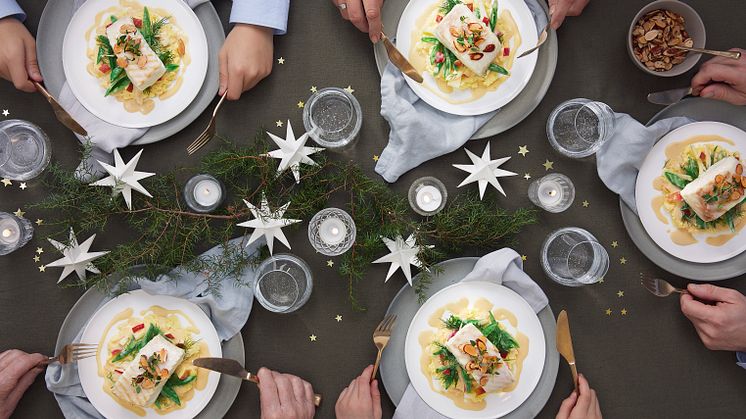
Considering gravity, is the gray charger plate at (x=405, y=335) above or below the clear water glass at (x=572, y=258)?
below

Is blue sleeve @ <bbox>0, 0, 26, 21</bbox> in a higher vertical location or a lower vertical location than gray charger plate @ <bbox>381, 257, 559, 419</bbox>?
higher

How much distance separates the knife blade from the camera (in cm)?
128

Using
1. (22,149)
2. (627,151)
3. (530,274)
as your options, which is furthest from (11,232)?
(627,151)

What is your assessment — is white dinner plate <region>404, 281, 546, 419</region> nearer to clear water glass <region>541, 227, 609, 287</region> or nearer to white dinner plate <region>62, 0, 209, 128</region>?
clear water glass <region>541, 227, 609, 287</region>

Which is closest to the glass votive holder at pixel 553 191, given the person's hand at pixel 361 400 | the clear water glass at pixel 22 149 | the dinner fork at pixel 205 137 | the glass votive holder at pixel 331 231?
the glass votive holder at pixel 331 231

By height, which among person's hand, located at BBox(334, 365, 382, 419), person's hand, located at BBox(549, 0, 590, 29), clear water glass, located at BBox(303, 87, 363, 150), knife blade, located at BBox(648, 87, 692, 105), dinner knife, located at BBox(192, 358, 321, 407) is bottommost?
person's hand, located at BBox(334, 365, 382, 419)

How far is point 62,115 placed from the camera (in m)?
1.22

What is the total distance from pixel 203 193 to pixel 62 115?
0.38 metres

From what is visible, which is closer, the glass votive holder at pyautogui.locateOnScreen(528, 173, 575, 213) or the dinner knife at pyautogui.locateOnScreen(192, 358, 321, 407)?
the dinner knife at pyautogui.locateOnScreen(192, 358, 321, 407)

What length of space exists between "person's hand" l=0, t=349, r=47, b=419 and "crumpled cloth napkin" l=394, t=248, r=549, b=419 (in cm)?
96

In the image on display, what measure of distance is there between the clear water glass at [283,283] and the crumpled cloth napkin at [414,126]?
0.34 metres

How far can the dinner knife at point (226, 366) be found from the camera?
1215 mm

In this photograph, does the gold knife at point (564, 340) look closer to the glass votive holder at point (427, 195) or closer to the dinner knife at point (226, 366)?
the glass votive holder at point (427, 195)

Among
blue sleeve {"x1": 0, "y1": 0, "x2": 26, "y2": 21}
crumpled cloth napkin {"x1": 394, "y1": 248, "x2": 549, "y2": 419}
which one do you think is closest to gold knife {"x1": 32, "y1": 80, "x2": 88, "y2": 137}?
blue sleeve {"x1": 0, "y1": 0, "x2": 26, "y2": 21}
